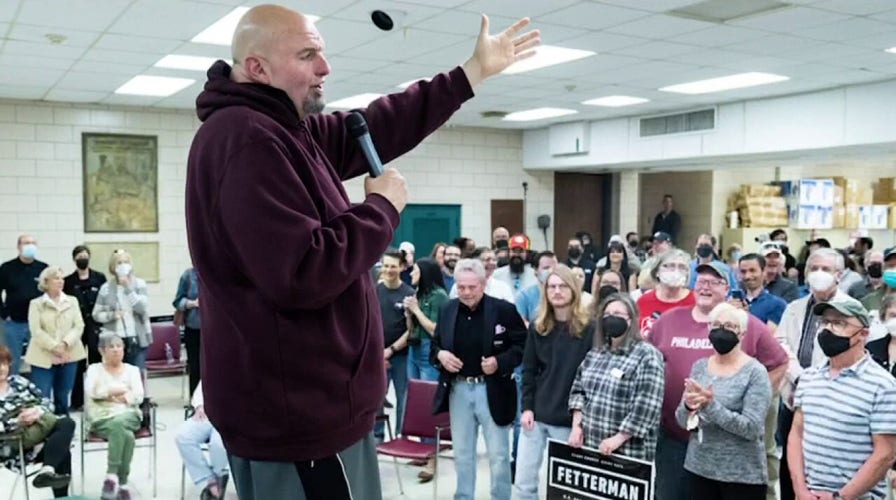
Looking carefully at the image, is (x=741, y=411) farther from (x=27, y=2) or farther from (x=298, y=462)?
(x=27, y=2)

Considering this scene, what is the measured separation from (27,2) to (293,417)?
5124mm

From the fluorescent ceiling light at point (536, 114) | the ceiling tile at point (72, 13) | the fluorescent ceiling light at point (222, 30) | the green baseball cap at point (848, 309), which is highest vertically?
the fluorescent ceiling light at point (536, 114)

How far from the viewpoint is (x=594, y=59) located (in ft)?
23.7

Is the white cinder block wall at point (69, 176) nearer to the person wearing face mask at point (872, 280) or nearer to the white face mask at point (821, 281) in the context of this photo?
the person wearing face mask at point (872, 280)

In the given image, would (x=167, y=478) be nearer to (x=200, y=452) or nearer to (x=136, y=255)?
(x=200, y=452)

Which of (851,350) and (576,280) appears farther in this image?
(576,280)

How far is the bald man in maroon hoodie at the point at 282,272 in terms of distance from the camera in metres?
1.14

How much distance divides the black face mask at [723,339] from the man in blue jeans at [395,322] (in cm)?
276

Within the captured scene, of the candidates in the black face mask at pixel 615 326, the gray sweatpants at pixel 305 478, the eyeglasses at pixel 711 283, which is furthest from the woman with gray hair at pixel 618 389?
the gray sweatpants at pixel 305 478

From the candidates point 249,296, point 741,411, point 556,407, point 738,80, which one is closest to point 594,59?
point 738,80

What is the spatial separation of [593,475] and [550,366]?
0.70 m

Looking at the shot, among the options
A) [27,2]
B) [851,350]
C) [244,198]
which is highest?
[27,2]

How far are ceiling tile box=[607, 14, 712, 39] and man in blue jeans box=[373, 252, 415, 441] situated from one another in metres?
2.51

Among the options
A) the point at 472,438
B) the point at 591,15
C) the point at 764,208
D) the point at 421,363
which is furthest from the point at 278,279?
the point at 764,208
